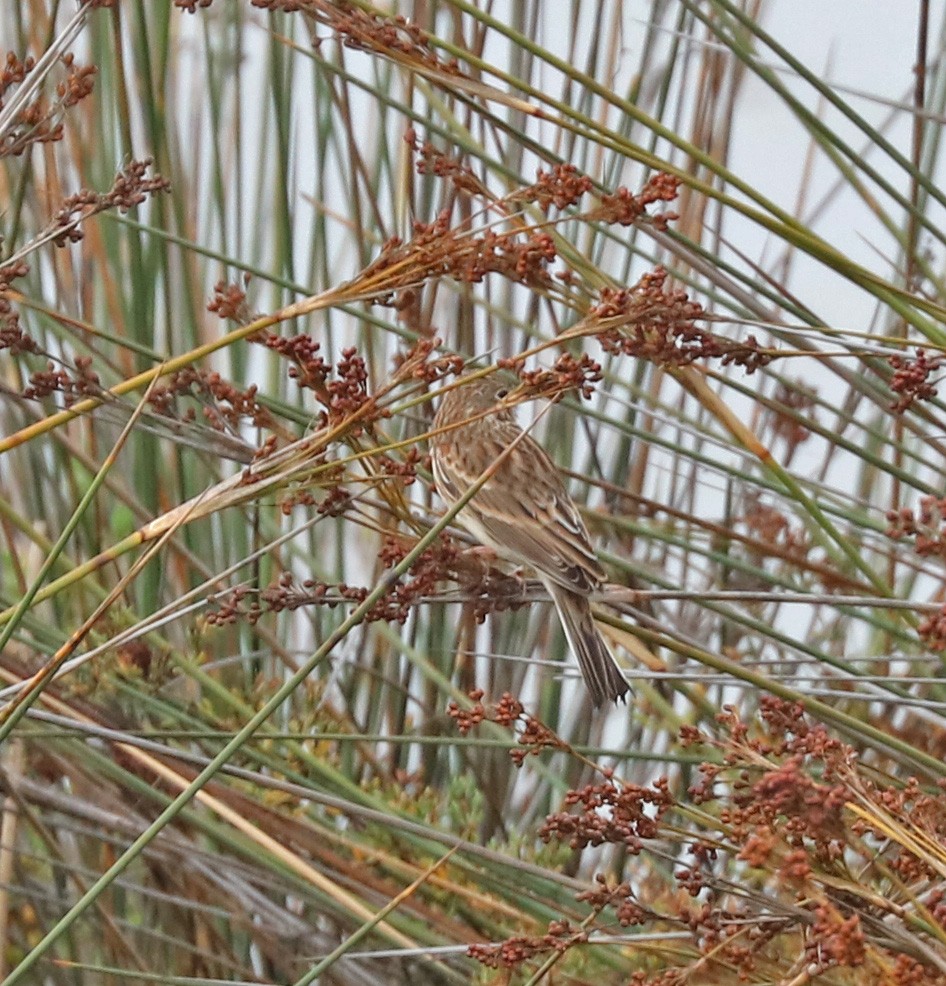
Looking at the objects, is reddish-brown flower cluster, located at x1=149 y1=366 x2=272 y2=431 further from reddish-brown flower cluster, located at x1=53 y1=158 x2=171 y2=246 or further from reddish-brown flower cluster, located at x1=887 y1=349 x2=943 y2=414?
reddish-brown flower cluster, located at x1=887 y1=349 x2=943 y2=414

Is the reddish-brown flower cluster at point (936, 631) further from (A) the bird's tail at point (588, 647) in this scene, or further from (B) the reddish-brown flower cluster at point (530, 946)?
(A) the bird's tail at point (588, 647)

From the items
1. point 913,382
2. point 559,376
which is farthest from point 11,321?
point 913,382

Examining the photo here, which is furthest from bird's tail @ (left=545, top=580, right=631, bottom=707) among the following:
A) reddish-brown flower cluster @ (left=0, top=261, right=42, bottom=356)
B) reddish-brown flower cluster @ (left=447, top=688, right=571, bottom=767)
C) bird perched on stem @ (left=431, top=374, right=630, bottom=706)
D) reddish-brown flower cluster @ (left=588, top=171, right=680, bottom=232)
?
reddish-brown flower cluster @ (left=0, top=261, right=42, bottom=356)

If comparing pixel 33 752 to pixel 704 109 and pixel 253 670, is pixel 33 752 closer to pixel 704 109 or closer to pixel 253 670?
pixel 253 670

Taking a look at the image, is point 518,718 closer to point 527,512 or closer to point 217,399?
point 217,399

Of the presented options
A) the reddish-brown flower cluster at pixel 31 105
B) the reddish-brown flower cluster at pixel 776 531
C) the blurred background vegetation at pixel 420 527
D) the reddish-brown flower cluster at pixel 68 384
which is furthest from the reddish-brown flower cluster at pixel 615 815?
the reddish-brown flower cluster at pixel 776 531

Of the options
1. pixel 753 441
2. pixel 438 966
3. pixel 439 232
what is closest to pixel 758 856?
pixel 439 232
